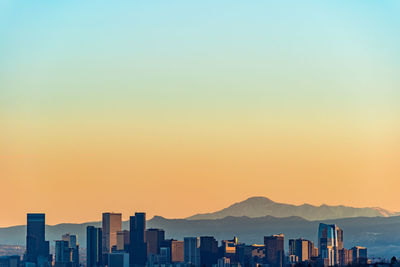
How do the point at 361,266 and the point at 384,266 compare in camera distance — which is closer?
the point at 384,266
